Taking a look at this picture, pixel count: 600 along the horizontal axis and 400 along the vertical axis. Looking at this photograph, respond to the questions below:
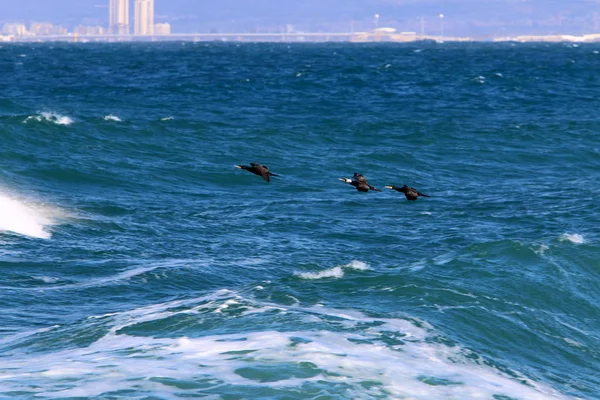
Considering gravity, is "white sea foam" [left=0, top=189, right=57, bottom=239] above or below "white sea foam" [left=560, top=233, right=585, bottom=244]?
below

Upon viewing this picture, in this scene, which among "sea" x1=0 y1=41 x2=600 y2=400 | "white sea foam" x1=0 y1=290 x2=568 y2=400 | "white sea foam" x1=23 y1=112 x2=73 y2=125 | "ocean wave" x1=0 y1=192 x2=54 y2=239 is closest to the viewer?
"white sea foam" x1=0 y1=290 x2=568 y2=400

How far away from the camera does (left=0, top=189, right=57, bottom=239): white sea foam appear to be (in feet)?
93.1

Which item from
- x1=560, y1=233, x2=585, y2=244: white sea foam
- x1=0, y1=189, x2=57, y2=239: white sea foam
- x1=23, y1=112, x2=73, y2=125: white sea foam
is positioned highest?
x1=23, y1=112, x2=73, y2=125: white sea foam

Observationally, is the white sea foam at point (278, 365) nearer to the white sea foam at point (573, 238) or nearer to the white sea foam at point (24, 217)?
the white sea foam at point (573, 238)

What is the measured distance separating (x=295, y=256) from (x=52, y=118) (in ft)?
88.0

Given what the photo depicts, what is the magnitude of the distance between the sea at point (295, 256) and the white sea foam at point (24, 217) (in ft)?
0.33

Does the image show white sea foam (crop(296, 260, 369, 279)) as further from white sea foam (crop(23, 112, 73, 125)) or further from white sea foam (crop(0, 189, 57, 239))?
white sea foam (crop(23, 112, 73, 125))

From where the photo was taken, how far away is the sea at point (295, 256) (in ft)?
55.7

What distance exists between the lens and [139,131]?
161ft

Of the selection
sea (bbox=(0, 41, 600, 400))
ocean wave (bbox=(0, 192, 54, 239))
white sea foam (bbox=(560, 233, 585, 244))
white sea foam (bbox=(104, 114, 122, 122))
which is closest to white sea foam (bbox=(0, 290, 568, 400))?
sea (bbox=(0, 41, 600, 400))

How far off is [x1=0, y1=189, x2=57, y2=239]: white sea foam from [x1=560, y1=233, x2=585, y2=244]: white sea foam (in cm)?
1250

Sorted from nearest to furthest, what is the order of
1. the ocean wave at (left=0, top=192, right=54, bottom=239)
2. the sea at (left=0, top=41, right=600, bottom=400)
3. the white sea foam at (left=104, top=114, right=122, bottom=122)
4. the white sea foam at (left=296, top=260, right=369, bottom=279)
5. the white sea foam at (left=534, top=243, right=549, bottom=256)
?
the sea at (left=0, top=41, right=600, bottom=400), the white sea foam at (left=296, top=260, right=369, bottom=279), the white sea foam at (left=534, top=243, right=549, bottom=256), the ocean wave at (left=0, top=192, right=54, bottom=239), the white sea foam at (left=104, top=114, right=122, bottom=122)

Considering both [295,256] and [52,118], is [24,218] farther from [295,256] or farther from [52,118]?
[52,118]

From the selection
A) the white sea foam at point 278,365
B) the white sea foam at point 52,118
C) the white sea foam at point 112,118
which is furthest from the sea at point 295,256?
the white sea foam at point 112,118
